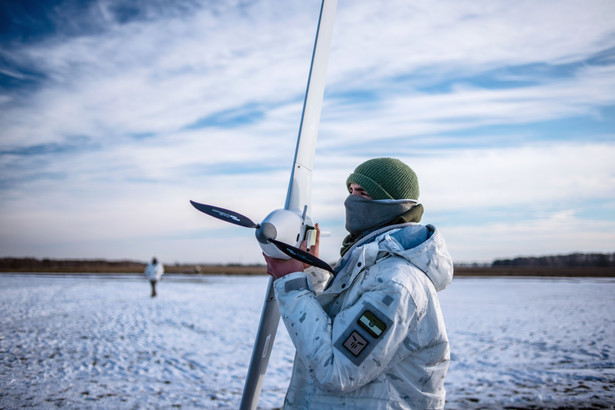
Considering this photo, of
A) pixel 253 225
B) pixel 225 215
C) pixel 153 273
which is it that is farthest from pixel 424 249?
pixel 153 273

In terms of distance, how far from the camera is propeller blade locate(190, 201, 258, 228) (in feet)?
6.86

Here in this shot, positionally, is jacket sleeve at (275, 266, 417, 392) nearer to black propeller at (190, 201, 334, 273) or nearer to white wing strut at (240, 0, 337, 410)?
black propeller at (190, 201, 334, 273)

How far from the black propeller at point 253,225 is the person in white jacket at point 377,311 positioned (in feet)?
0.16

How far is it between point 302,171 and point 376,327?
59.0 inches

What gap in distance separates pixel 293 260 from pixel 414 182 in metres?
0.65

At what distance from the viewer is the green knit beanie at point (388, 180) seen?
1.81 m

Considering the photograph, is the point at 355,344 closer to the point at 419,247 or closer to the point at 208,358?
the point at 419,247

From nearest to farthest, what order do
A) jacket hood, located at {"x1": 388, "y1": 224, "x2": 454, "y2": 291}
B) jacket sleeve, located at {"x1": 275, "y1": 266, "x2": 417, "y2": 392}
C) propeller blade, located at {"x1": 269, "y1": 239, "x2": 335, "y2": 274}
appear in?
jacket sleeve, located at {"x1": 275, "y1": 266, "x2": 417, "y2": 392}
jacket hood, located at {"x1": 388, "y1": 224, "x2": 454, "y2": 291}
propeller blade, located at {"x1": 269, "y1": 239, "x2": 335, "y2": 274}

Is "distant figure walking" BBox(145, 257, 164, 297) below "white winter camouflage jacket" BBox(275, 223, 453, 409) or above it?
below

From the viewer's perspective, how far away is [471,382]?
238 inches

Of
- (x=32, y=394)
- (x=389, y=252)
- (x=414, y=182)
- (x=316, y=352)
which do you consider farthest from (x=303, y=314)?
(x=32, y=394)

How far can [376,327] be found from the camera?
1477 millimetres

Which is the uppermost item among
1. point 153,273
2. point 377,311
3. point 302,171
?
point 302,171

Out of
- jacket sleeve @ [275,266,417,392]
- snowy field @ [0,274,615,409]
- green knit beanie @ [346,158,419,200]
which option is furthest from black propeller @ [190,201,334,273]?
snowy field @ [0,274,615,409]
